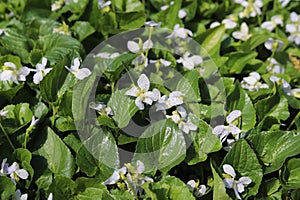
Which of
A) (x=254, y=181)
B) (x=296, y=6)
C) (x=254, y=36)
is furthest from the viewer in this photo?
(x=296, y=6)

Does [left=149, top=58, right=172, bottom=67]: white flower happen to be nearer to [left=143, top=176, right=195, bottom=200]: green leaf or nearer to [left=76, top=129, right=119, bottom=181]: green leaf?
[left=76, top=129, right=119, bottom=181]: green leaf

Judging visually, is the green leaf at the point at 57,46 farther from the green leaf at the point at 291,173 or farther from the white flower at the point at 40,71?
the green leaf at the point at 291,173

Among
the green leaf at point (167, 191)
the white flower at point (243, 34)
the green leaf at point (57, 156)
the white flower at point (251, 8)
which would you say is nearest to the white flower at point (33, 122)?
the green leaf at point (57, 156)

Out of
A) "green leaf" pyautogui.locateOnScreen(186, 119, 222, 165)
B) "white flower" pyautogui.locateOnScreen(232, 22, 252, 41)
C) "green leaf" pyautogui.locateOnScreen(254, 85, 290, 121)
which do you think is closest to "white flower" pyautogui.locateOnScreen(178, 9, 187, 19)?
"white flower" pyautogui.locateOnScreen(232, 22, 252, 41)

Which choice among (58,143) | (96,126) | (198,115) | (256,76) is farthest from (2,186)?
(256,76)

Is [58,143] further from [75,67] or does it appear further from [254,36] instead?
[254,36]

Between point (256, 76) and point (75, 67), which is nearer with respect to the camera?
point (75, 67)
